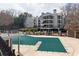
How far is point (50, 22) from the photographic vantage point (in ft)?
21.1

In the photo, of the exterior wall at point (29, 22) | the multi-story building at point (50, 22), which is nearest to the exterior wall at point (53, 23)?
the multi-story building at point (50, 22)

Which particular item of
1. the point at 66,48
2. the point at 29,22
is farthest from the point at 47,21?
the point at 66,48

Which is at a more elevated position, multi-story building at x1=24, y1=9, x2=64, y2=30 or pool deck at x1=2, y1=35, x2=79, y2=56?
multi-story building at x1=24, y1=9, x2=64, y2=30

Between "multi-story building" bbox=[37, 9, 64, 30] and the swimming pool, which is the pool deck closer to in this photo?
the swimming pool

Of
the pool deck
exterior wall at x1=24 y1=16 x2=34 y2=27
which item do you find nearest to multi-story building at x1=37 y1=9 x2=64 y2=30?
exterior wall at x1=24 y1=16 x2=34 y2=27

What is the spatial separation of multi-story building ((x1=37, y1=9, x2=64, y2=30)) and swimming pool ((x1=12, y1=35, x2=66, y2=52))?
192mm

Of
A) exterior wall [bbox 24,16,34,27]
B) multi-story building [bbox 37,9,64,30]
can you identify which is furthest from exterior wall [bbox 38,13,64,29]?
exterior wall [bbox 24,16,34,27]

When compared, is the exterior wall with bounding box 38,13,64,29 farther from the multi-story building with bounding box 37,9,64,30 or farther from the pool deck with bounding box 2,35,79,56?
the pool deck with bounding box 2,35,79,56

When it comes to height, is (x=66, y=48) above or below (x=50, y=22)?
below

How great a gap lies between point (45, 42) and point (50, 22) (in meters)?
0.33

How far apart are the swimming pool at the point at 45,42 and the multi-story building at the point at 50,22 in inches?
7.6

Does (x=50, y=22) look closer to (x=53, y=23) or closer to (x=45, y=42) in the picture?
(x=53, y=23)

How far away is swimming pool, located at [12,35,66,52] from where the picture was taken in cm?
643

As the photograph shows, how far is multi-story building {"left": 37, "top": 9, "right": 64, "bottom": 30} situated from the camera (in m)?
6.42
